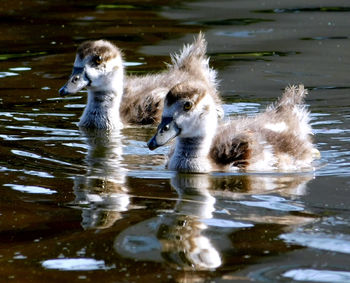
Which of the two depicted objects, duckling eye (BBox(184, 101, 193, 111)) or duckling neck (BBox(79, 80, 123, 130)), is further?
duckling neck (BBox(79, 80, 123, 130))

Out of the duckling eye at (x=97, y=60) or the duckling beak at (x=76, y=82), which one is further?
the duckling eye at (x=97, y=60)

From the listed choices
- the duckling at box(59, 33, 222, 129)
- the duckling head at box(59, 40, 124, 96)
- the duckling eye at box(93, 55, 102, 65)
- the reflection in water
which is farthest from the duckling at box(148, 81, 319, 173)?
the duckling eye at box(93, 55, 102, 65)

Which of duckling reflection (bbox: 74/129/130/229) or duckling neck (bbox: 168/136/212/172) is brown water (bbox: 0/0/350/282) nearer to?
duckling reflection (bbox: 74/129/130/229)

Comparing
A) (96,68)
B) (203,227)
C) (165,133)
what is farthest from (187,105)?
(96,68)

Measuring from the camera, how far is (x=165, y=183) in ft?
22.1

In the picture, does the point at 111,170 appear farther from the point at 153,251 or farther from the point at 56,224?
the point at 153,251

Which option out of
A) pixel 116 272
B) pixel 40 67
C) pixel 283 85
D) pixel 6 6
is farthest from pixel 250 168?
pixel 6 6

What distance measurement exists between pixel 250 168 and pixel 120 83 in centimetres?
274

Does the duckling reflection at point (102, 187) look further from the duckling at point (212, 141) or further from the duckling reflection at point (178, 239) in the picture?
the duckling at point (212, 141)

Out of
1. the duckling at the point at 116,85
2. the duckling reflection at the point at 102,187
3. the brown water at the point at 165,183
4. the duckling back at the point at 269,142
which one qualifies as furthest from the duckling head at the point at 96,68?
the duckling back at the point at 269,142

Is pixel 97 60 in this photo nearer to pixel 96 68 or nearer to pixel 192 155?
pixel 96 68

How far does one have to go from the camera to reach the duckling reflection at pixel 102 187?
19.2ft

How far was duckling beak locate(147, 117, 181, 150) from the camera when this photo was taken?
692cm

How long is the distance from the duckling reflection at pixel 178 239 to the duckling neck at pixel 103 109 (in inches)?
118
